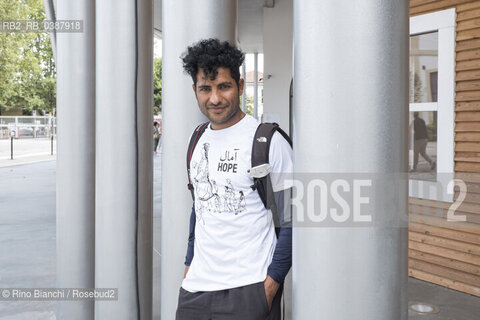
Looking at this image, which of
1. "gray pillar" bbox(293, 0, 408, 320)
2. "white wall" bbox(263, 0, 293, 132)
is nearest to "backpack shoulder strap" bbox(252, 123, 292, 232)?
"gray pillar" bbox(293, 0, 408, 320)

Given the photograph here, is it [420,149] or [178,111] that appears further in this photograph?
[420,149]

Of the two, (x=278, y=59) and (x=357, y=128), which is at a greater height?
(x=278, y=59)

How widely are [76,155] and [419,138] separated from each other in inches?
155

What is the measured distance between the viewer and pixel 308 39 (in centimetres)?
143

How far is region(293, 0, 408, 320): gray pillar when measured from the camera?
1.37 m

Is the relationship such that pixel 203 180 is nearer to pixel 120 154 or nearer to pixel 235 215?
pixel 235 215

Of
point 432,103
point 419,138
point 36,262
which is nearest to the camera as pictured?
point 432,103

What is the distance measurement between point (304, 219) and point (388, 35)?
0.56 m

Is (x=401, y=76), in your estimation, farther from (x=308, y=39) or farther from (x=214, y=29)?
(x=214, y=29)

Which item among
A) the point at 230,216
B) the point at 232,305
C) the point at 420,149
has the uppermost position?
the point at 420,149

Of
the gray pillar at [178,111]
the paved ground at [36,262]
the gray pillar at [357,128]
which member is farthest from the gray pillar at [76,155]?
the gray pillar at [357,128]

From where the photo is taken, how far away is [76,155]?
3.68m

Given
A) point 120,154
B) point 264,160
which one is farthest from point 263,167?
point 120,154

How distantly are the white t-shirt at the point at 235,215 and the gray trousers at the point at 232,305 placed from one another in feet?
0.09
